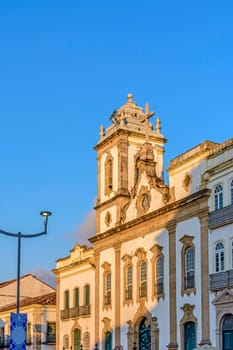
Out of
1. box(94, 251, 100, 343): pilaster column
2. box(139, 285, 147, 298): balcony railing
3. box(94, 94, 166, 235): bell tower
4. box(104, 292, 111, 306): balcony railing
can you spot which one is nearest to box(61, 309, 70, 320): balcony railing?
box(94, 251, 100, 343): pilaster column

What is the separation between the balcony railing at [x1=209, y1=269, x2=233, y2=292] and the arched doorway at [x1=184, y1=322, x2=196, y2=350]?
9.54ft

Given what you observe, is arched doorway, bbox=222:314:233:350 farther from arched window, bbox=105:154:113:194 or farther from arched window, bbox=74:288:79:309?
arched window, bbox=74:288:79:309

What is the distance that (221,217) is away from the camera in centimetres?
3275

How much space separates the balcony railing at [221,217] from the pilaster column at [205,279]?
0.58 meters


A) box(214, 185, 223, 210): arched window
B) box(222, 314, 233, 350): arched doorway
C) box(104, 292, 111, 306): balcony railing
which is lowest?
box(222, 314, 233, 350): arched doorway

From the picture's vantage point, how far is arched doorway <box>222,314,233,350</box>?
32.1m

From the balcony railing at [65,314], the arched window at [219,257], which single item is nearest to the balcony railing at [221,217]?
the arched window at [219,257]

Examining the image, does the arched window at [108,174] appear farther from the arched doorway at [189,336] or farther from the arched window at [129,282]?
the arched doorway at [189,336]

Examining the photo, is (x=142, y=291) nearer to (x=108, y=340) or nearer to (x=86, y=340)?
(x=108, y=340)

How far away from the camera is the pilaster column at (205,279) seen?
110 feet

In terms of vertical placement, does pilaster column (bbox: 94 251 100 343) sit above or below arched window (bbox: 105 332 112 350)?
above

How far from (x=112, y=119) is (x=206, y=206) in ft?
46.7

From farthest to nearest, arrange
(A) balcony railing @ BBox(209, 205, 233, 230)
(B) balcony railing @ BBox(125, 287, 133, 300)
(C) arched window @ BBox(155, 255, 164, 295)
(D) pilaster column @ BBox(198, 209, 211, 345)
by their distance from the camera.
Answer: (B) balcony railing @ BBox(125, 287, 133, 300)
(C) arched window @ BBox(155, 255, 164, 295)
(D) pilaster column @ BBox(198, 209, 211, 345)
(A) balcony railing @ BBox(209, 205, 233, 230)

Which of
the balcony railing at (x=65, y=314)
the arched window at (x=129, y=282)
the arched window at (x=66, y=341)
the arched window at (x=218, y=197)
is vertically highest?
the arched window at (x=218, y=197)
